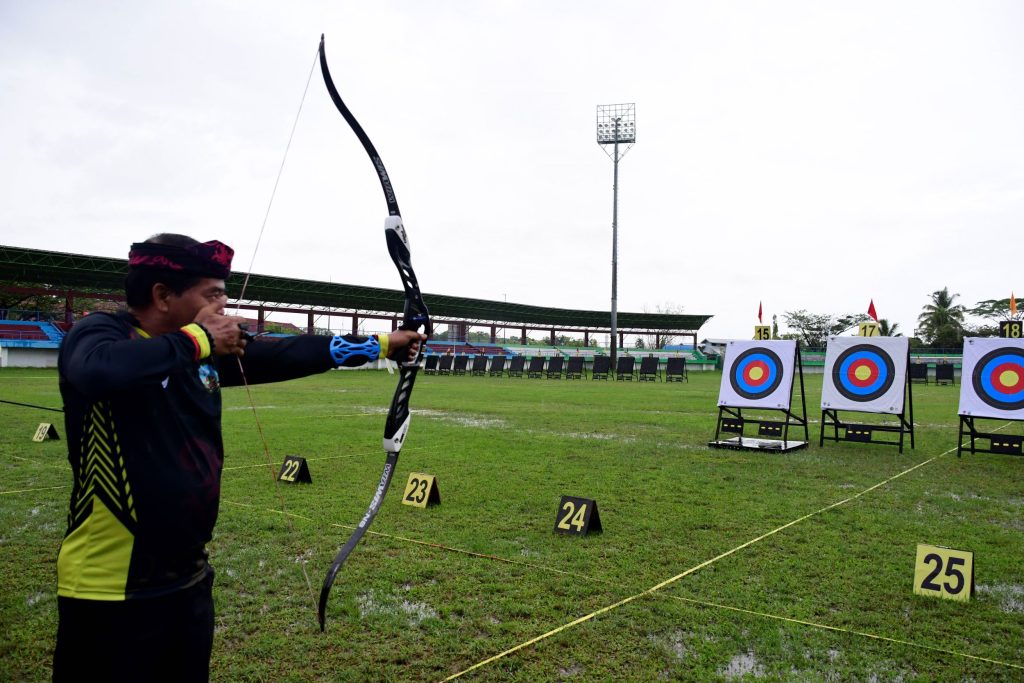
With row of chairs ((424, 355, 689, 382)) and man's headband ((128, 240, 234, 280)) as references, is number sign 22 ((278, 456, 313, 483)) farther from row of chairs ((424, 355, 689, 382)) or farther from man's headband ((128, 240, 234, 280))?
row of chairs ((424, 355, 689, 382))

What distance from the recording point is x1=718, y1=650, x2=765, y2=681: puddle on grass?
2.48 meters

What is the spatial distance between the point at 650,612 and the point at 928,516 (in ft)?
10.1

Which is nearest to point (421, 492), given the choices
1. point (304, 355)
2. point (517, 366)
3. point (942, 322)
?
point (304, 355)

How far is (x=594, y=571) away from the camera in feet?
11.7

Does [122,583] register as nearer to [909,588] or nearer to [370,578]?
[370,578]

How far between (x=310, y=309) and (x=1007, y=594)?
40.8m

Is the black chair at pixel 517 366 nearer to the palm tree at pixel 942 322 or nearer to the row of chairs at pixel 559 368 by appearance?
the row of chairs at pixel 559 368

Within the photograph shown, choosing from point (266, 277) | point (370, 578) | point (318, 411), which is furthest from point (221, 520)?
point (266, 277)

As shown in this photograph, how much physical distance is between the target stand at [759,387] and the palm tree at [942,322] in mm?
58134

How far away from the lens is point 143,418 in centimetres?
144

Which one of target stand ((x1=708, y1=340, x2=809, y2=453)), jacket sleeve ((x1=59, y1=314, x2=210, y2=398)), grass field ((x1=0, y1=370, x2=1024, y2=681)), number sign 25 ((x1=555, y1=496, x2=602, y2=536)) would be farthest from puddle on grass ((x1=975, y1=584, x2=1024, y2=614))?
target stand ((x1=708, y1=340, x2=809, y2=453))

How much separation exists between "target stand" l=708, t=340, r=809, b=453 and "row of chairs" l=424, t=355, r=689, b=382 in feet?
67.6

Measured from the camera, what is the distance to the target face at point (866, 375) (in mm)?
8820

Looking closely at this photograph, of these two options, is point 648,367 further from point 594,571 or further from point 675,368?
point 594,571
